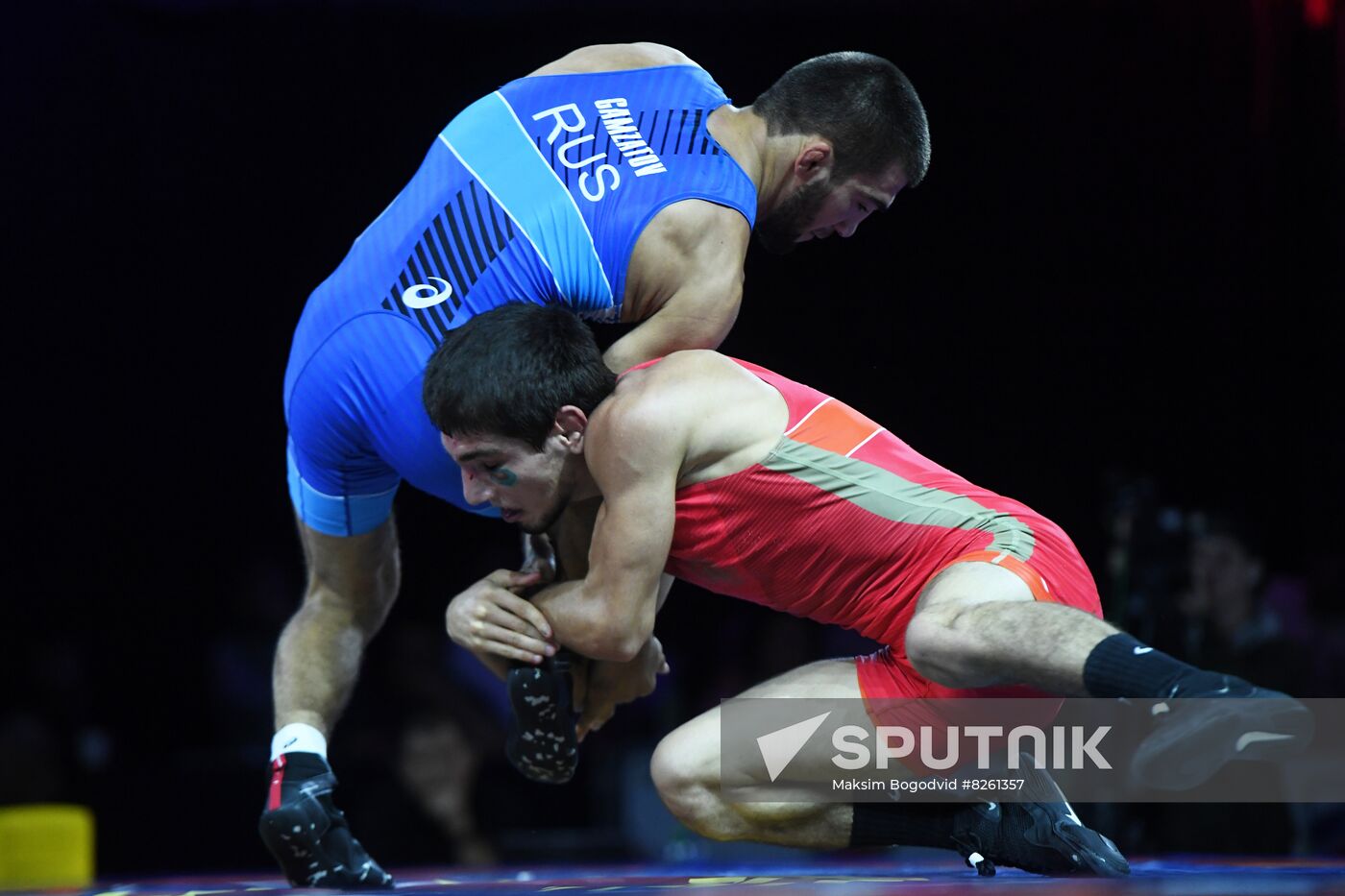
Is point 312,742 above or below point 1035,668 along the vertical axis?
below

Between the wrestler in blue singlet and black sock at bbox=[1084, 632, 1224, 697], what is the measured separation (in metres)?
1.09

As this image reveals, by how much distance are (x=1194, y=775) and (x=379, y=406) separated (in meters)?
1.45

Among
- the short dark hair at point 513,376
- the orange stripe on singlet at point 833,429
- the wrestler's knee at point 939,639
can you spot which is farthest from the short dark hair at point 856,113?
the wrestler's knee at point 939,639

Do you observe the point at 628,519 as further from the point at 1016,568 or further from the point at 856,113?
the point at 856,113

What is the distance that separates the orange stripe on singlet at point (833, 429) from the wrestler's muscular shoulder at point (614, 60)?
2.53ft

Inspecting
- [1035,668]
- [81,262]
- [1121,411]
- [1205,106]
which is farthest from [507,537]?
[1035,668]

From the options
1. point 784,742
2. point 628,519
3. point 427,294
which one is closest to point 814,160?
point 427,294

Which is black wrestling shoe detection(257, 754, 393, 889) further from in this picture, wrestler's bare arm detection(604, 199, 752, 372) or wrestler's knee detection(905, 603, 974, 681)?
wrestler's knee detection(905, 603, 974, 681)

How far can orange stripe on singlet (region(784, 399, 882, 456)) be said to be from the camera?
247 centimetres

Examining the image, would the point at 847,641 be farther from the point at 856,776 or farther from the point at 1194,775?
the point at 1194,775

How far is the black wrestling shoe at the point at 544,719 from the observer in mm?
2631

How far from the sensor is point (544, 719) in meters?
2.66

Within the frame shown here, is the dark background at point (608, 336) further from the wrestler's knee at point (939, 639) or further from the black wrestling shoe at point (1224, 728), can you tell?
the black wrestling shoe at point (1224, 728)

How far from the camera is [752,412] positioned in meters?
2.45
